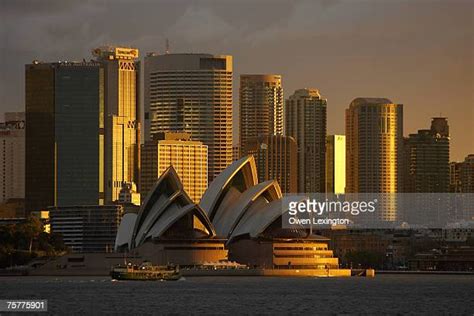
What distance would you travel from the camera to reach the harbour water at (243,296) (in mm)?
89688

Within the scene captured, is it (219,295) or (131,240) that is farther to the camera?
(131,240)

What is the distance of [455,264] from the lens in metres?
192

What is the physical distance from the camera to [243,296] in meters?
104

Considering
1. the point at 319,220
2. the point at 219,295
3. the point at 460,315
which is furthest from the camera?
the point at 319,220

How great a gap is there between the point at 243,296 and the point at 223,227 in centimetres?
4283

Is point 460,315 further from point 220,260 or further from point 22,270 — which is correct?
point 22,270

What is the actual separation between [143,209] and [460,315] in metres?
62.1

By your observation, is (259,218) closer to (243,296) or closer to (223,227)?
(223,227)

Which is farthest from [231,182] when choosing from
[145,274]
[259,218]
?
[145,274]

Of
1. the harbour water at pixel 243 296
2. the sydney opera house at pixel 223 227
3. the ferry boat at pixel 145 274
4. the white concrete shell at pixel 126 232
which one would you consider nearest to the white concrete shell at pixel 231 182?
the sydney opera house at pixel 223 227

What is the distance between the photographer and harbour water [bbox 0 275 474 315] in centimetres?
8969

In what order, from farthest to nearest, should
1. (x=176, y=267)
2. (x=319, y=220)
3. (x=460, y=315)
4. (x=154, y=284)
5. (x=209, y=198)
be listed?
(x=319, y=220), (x=209, y=198), (x=176, y=267), (x=154, y=284), (x=460, y=315)

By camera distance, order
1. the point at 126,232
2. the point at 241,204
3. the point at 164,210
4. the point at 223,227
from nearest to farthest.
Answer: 1. the point at 164,210
2. the point at 241,204
3. the point at 223,227
4. the point at 126,232

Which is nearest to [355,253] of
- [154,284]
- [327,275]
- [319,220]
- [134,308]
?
[319,220]
